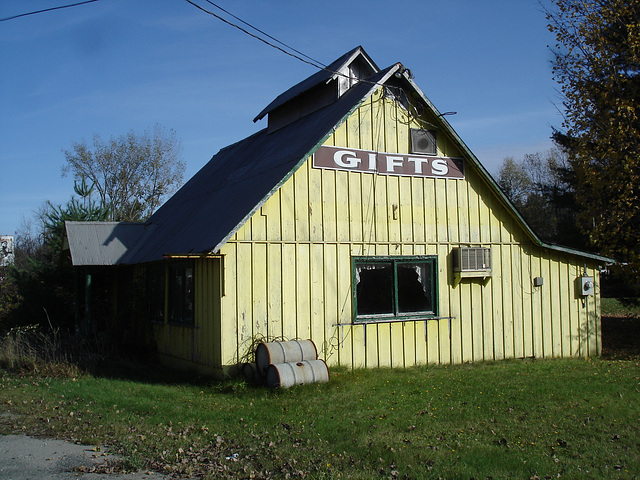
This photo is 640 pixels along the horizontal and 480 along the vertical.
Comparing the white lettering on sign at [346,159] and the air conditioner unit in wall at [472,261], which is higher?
the white lettering on sign at [346,159]

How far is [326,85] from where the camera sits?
14.9m

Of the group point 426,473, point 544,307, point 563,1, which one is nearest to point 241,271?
point 426,473

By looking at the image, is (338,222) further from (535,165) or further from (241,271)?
(535,165)

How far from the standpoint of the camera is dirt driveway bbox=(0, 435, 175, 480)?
Answer: 257 inches

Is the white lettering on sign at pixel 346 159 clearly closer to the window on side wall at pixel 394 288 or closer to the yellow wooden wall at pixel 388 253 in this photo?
the yellow wooden wall at pixel 388 253

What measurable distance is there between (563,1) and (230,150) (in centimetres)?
1047

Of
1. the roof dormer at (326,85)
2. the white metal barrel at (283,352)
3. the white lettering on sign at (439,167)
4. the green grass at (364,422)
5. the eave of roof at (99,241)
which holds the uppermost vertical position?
the roof dormer at (326,85)

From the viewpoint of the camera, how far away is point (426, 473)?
6.44m

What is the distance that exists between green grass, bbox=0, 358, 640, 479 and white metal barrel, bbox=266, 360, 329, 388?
0.18m

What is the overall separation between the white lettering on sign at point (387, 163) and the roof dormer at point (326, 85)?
2.15m

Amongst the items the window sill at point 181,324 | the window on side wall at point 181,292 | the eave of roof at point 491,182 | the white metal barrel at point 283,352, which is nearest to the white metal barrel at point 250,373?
the white metal barrel at point 283,352

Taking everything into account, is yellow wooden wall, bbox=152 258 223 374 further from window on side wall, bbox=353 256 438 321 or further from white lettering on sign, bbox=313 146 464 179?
white lettering on sign, bbox=313 146 464 179

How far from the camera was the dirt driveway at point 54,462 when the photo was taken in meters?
6.54

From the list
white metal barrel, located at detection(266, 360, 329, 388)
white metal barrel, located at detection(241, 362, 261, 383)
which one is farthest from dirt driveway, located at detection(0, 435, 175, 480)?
white metal barrel, located at detection(241, 362, 261, 383)
